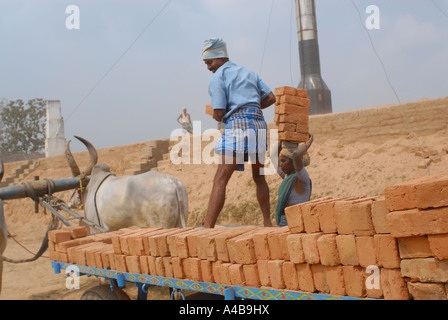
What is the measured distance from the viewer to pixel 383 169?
8.66 m

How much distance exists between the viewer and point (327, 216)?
7.76ft

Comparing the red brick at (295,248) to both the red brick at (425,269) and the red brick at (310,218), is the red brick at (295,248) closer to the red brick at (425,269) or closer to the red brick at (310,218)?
the red brick at (310,218)

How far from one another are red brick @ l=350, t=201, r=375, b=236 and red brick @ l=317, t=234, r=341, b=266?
143 mm

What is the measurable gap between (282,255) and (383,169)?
22.0 ft

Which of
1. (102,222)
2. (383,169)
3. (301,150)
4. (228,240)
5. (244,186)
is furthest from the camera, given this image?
(244,186)

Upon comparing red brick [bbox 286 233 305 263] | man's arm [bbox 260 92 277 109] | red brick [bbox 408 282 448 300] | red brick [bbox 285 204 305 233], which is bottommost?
red brick [bbox 408 282 448 300]

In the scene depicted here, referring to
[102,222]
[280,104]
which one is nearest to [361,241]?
[280,104]

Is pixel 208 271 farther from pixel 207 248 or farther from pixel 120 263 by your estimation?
pixel 120 263

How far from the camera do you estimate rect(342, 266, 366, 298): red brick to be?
2.25 m

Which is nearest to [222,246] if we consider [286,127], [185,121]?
[286,127]

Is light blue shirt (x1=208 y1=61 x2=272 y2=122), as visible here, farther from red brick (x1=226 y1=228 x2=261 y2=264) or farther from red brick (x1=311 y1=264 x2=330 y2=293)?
red brick (x1=311 y1=264 x2=330 y2=293)

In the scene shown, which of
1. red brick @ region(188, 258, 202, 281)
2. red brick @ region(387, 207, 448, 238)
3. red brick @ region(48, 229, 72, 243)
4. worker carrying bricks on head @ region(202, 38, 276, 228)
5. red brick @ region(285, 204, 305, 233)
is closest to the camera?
red brick @ region(387, 207, 448, 238)

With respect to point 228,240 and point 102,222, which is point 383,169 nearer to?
point 102,222

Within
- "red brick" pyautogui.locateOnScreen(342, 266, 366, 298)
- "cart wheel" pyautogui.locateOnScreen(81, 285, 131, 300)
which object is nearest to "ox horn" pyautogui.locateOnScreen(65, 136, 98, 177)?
"cart wheel" pyautogui.locateOnScreen(81, 285, 131, 300)
